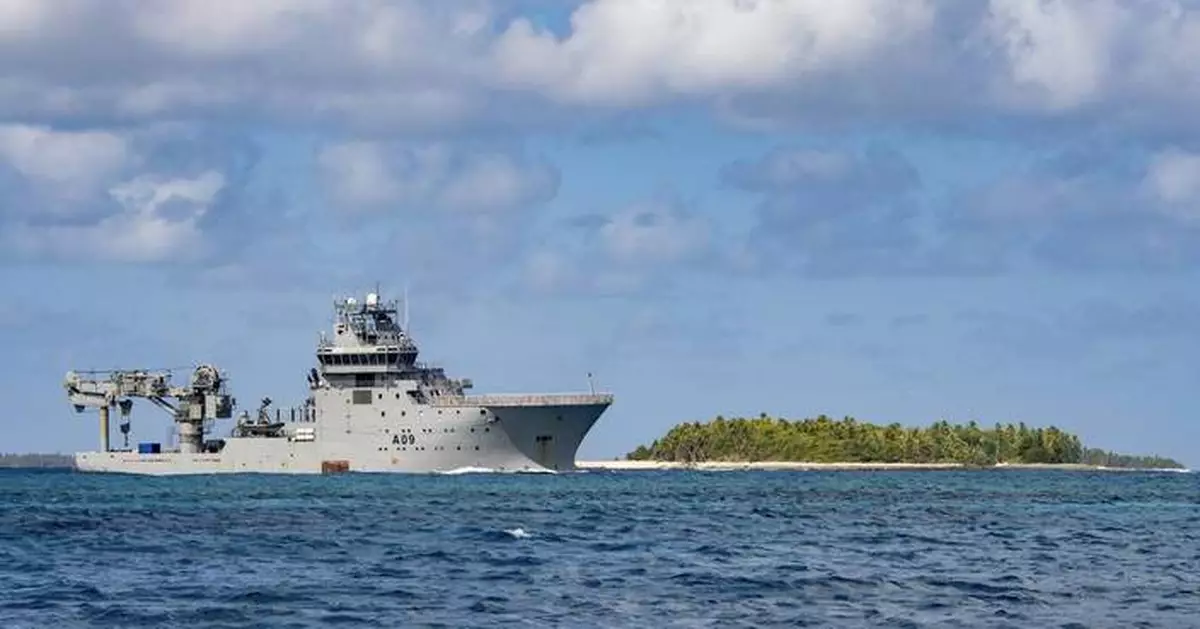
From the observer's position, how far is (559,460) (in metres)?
131

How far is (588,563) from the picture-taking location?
5144cm

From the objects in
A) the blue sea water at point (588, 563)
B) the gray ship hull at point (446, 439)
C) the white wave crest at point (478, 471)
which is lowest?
the blue sea water at point (588, 563)

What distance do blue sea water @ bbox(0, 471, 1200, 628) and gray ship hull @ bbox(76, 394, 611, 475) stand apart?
33.3 meters

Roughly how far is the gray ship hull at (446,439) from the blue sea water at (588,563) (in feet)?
109

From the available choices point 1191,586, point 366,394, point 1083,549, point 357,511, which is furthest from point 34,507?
point 1191,586

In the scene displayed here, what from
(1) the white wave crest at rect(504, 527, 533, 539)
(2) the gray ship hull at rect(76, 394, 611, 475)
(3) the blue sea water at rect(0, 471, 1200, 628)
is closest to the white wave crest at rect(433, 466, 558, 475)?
(2) the gray ship hull at rect(76, 394, 611, 475)

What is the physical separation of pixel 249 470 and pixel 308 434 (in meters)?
6.66

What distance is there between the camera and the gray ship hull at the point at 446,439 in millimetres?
124312

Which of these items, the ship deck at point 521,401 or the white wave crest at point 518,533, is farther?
the ship deck at point 521,401

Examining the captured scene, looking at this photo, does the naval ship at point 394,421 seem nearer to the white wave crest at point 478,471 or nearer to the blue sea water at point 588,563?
the white wave crest at point 478,471

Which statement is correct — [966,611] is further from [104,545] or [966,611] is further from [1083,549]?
[104,545]

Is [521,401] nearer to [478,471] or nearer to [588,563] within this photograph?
→ [478,471]

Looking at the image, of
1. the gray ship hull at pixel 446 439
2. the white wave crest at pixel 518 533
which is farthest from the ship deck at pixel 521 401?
the white wave crest at pixel 518 533

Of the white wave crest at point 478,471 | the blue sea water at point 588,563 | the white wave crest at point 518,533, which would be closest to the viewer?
the blue sea water at point 588,563
